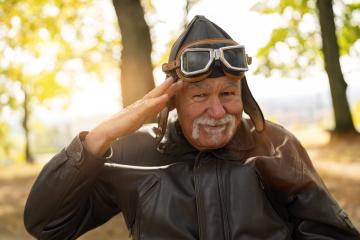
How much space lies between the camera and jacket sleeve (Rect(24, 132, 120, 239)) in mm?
2584

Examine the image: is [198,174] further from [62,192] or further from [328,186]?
[328,186]

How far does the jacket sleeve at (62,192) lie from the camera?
2.58 metres

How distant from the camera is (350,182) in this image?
29.7ft

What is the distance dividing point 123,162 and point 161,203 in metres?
0.38

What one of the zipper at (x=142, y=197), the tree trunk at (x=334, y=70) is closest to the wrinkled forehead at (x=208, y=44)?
the zipper at (x=142, y=197)

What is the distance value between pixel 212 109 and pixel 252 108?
0.34m

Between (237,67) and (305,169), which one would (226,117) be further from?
(305,169)

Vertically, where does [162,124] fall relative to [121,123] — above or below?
below

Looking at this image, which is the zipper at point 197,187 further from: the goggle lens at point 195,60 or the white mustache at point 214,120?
the goggle lens at point 195,60

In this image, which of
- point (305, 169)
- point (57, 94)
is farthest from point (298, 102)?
point (305, 169)

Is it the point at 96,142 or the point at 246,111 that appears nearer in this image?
the point at 96,142

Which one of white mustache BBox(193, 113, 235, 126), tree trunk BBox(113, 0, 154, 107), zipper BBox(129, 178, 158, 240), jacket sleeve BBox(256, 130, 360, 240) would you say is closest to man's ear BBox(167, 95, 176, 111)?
white mustache BBox(193, 113, 235, 126)

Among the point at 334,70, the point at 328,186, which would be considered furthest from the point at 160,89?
the point at 334,70

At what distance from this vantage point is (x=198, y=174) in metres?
2.67
